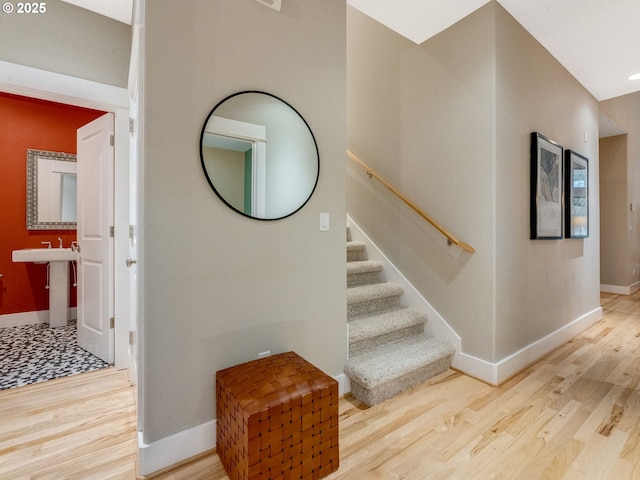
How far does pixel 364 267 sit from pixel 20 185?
407 centimetres

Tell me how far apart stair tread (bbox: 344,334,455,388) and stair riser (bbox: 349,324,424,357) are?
3 cm

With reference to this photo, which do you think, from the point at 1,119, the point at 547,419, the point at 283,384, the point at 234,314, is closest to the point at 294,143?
the point at 234,314

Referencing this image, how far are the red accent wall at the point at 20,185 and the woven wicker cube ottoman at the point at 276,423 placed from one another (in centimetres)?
362

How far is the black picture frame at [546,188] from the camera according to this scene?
2494 mm

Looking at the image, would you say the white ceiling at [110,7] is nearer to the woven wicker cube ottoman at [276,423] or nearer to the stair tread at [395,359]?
the woven wicker cube ottoman at [276,423]

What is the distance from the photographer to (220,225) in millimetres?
1548

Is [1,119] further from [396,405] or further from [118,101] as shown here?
[396,405]

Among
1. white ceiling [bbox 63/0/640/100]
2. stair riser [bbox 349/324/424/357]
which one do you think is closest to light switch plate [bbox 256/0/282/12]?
white ceiling [bbox 63/0/640/100]

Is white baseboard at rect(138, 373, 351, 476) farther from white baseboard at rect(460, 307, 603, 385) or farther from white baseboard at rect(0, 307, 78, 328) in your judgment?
white baseboard at rect(0, 307, 78, 328)

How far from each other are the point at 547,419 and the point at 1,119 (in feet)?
18.7

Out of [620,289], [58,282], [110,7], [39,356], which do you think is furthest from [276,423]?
[620,289]

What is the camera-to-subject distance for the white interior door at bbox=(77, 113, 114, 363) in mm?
2494

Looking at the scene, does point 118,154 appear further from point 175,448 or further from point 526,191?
point 526,191

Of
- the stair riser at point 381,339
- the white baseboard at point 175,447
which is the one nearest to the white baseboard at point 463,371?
the white baseboard at point 175,447
